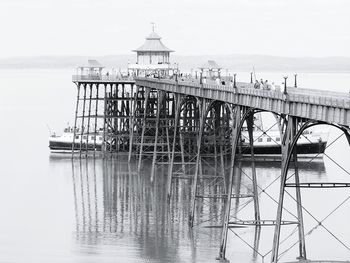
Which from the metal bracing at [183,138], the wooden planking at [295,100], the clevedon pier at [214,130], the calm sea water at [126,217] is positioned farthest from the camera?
the metal bracing at [183,138]

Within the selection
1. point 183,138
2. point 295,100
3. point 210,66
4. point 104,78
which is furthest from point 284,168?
point 210,66

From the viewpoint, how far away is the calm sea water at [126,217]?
6850 cm

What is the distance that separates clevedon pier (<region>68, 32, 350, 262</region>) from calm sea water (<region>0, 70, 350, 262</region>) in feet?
3.49

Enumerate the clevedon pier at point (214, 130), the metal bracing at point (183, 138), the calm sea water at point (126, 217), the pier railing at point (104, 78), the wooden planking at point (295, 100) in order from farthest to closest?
the pier railing at point (104, 78)
the metal bracing at point (183, 138)
the calm sea water at point (126, 217)
the clevedon pier at point (214, 130)
the wooden planking at point (295, 100)

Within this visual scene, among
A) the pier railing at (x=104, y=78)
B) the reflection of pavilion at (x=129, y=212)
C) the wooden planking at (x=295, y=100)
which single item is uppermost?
the wooden planking at (x=295, y=100)

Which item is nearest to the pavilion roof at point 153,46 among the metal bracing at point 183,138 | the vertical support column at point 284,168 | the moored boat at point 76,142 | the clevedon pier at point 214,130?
the clevedon pier at point 214,130

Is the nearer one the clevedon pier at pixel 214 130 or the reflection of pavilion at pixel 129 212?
the clevedon pier at pixel 214 130

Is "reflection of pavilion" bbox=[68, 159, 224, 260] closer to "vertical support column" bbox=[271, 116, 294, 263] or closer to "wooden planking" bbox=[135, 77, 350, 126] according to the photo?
"wooden planking" bbox=[135, 77, 350, 126]

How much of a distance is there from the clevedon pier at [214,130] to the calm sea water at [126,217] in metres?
1.07

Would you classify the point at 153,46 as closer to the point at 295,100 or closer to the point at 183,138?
the point at 183,138

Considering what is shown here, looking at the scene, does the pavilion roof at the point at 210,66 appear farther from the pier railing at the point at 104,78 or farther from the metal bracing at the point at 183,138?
the metal bracing at the point at 183,138

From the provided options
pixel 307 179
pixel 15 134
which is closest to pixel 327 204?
pixel 307 179

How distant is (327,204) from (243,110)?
21.5 metres

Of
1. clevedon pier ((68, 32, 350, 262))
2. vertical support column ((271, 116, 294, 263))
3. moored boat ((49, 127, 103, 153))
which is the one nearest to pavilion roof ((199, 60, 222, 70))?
clevedon pier ((68, 32, 350, 262))
